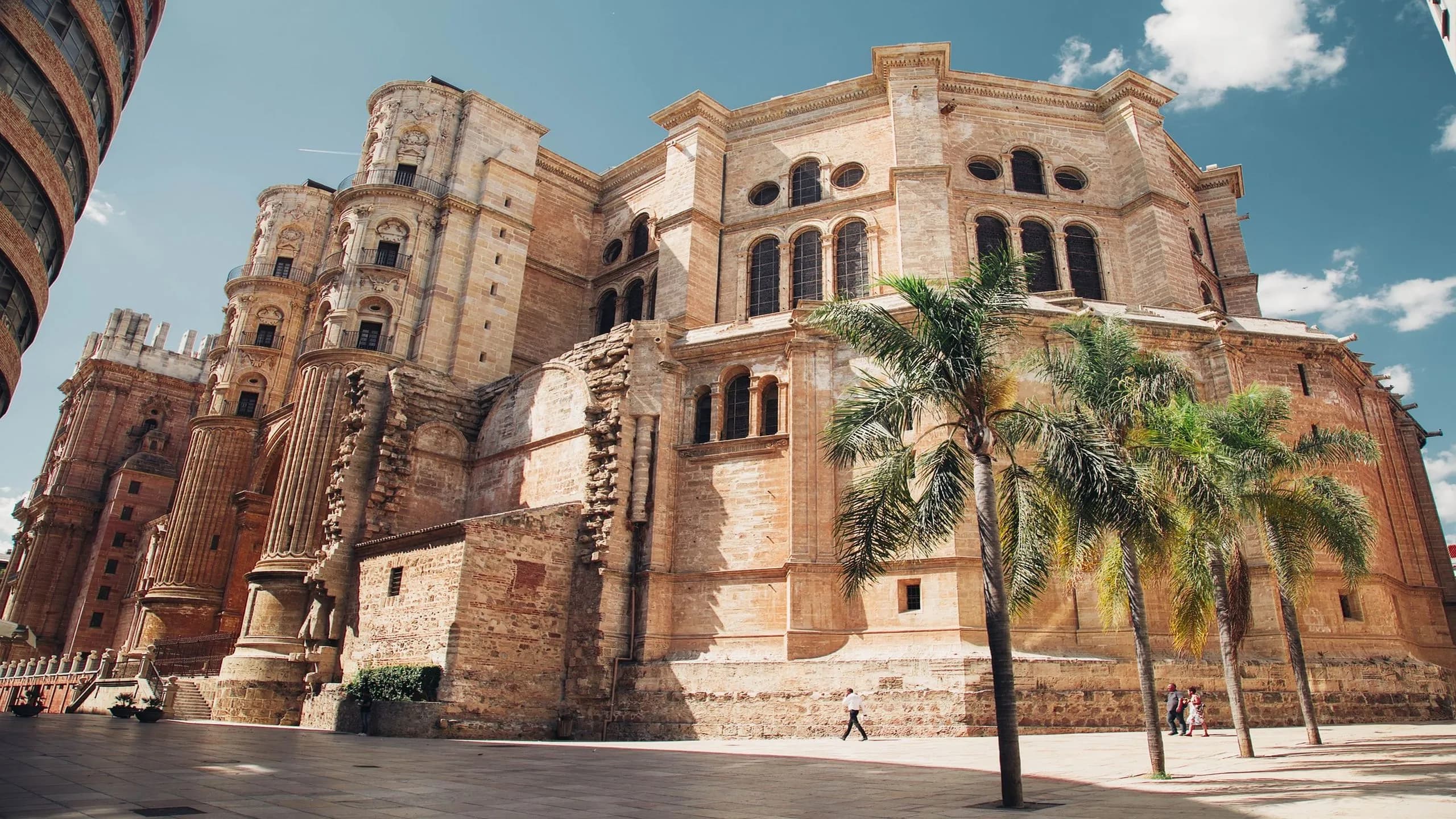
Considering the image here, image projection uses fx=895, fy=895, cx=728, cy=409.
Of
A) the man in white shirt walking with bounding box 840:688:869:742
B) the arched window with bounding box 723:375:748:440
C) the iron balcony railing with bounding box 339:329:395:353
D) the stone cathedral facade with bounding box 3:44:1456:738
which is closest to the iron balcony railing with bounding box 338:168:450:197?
the stone cathedral facade with bounding box 3:44:1456:738

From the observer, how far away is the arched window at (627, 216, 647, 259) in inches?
1291

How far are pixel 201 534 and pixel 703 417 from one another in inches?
844

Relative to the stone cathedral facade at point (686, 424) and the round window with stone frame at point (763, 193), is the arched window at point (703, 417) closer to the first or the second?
the stone cathedral facade at point (686, 424)

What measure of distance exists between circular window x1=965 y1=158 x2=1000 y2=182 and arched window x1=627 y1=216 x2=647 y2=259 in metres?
11.7

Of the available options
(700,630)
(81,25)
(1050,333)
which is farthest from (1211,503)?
(81,25)

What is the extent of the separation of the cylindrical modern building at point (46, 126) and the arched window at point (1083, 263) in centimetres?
2452

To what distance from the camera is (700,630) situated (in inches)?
799

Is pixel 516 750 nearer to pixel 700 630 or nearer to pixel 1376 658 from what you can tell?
pixel 700 630

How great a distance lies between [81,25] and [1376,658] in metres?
28.6

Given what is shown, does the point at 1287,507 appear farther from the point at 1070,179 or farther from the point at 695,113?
the point at 695,113

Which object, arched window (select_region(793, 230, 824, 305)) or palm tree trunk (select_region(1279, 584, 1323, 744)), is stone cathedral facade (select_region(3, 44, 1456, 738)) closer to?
arched window (select_region(793, 230, 824, 305))

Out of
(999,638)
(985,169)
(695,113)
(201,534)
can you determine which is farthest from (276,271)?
(999,638)

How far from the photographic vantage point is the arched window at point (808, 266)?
90.7 feet

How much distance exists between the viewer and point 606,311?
1304 inches
